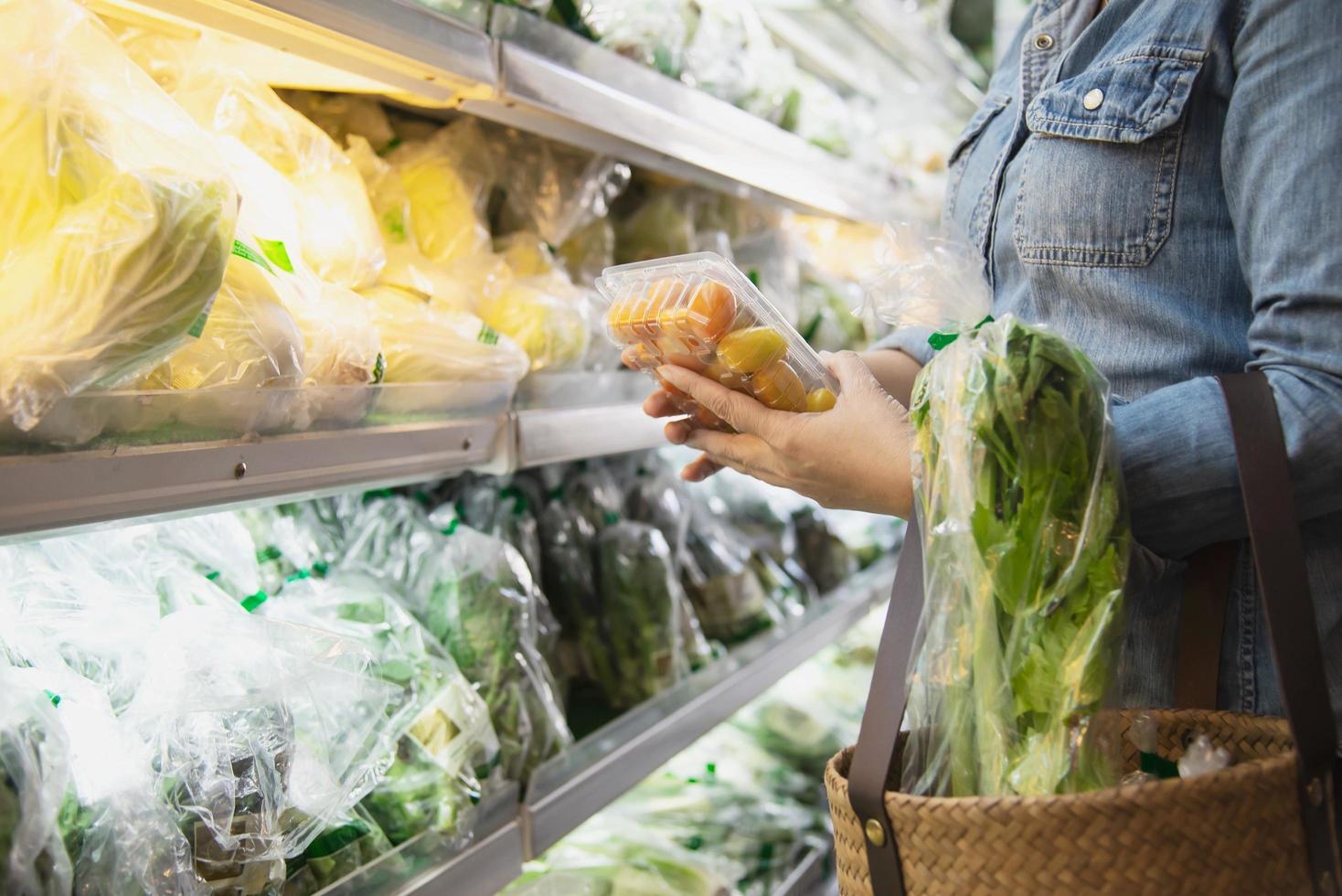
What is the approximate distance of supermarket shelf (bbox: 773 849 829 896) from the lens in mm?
1771

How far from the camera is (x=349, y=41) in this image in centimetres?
104

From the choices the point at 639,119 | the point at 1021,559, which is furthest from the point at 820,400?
the point at 639,119

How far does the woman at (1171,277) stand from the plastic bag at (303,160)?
1.56ft

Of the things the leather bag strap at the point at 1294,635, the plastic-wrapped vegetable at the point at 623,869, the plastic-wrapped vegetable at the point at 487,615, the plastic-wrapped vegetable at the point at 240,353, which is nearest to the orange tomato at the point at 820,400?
the leather bag strap at the point at 1294,635

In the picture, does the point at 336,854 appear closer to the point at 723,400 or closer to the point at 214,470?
the point at 214,470

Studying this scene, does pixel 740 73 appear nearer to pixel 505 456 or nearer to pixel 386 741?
pixel 505 456

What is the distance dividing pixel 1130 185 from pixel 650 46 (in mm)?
877

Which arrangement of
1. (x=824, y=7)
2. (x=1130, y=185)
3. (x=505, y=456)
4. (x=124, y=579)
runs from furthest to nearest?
1. (x=824, y=7)
2. (x=505, y=456)
3. (x=124, y=579)
4. (x=1130, y=185)

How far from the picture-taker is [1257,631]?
37.2 inches

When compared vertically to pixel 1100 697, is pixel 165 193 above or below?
above

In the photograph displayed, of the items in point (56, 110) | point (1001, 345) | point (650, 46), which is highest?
point (650, 46)

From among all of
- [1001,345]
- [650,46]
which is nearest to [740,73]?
[650,46]

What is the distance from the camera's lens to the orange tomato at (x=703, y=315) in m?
0.96

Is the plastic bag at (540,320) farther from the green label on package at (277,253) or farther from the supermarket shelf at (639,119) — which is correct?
the green label on package at (277,253)
